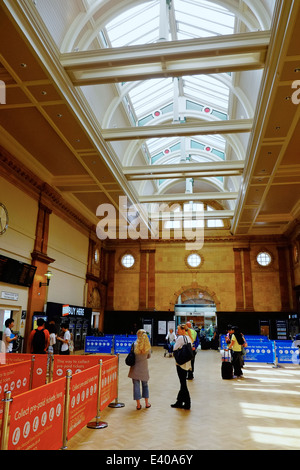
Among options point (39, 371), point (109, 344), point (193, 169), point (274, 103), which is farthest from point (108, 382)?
point (193, 169)

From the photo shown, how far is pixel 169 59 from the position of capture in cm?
852

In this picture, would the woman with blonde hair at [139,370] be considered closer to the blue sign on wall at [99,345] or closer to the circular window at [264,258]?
the blue sign on wall at [99,345]

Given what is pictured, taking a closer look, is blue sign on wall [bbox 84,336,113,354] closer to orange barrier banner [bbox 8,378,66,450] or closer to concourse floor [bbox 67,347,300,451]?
concourse floor [bbox 67,347,300,451]

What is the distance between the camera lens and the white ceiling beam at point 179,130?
1194 centimetres

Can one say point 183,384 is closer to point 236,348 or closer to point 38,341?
point 38,341

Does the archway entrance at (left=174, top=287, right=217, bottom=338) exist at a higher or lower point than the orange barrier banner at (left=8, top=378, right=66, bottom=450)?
higher

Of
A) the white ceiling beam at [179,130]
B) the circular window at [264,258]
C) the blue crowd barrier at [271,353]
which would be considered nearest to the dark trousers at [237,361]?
the blue crowd barrier at [271,353]

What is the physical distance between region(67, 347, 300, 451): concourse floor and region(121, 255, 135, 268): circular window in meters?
16.6

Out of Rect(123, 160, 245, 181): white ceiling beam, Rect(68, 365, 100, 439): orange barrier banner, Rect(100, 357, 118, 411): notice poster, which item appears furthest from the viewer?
Rect(123, 160, 245, 181): white ceiling beam

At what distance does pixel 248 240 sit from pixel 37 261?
1600 centimetres

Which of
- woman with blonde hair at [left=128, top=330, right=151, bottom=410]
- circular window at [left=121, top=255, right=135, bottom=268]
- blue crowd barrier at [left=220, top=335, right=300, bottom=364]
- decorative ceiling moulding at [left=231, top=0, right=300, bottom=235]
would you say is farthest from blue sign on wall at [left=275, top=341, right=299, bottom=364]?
circular window at [left=121, top=255, right=135, bottom=268]

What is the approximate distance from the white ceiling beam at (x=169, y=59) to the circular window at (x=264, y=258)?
58.7ft

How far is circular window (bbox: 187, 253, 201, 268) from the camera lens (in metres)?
25.6

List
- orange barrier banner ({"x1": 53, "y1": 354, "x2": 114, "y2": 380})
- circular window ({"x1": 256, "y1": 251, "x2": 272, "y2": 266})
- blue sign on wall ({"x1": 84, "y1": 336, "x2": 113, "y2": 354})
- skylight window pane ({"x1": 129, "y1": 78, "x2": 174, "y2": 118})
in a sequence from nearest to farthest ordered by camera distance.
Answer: orange barrier banner ({"x1": 53, "y1": 354, "x2": 114, "y2": 380})
skylight window pane ({"x1": 129, "y1": 78, "x2": 174, "y2": 118})
blue sign on wall ({"x1": 84, "y1": 336, "x2": 113, "y2": 354})
circular window ({"x1": 256, "y1": 251, "x2": 272, "y2": 266})
